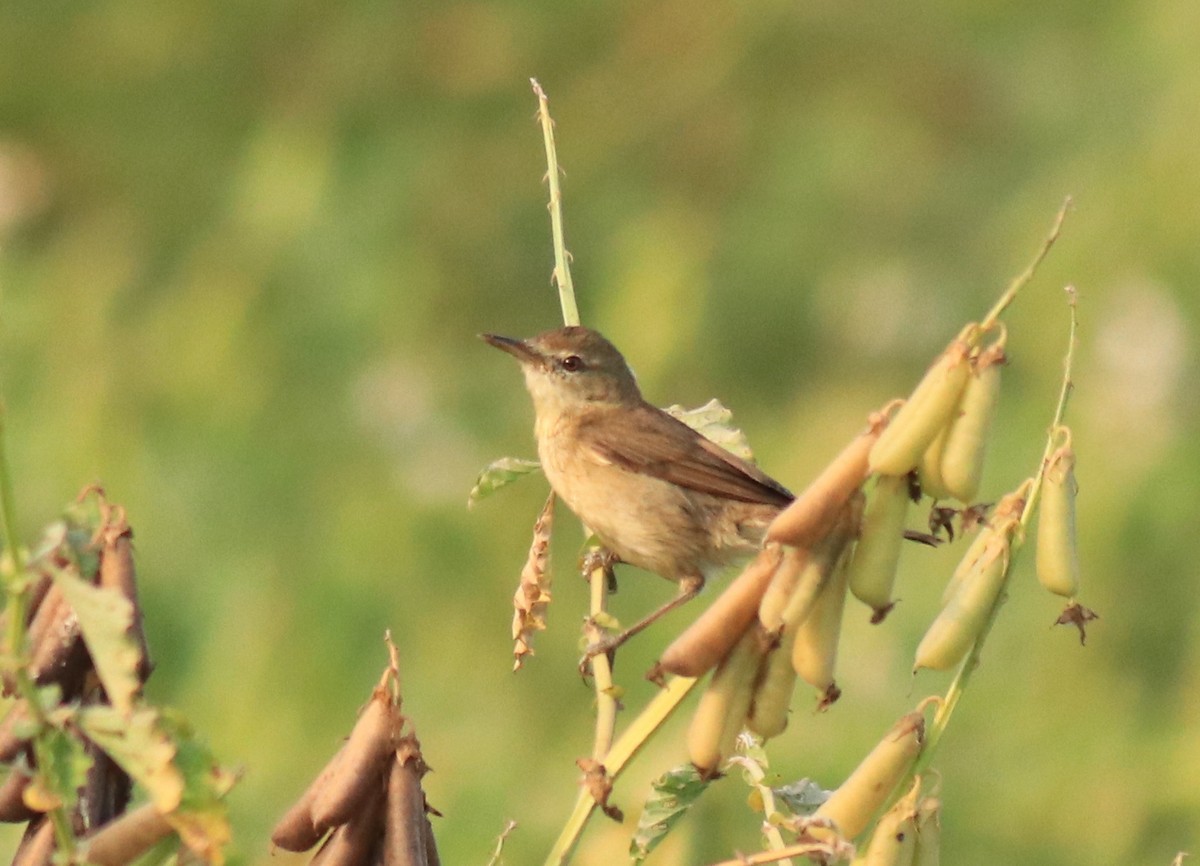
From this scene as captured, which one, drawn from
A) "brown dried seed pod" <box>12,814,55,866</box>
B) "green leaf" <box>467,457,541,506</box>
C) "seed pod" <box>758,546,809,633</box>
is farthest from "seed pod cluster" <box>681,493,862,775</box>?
"green leaf" <box>467,457,541,506</box>

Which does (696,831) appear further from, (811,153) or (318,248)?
(811,153)

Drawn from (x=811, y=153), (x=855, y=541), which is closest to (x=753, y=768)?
(x=855, y=541)

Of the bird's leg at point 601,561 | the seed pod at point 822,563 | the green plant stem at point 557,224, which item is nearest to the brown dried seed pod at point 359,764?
the seed pod at point 822,563

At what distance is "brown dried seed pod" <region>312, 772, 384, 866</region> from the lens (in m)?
2.09

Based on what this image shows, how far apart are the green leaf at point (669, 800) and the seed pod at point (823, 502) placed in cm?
32

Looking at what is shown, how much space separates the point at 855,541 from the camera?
2.15m

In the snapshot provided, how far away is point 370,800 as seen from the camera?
210 cm

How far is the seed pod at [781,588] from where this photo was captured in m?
2.12

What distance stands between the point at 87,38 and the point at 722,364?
417cm

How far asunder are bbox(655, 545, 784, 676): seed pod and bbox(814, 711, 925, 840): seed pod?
7.6 inches

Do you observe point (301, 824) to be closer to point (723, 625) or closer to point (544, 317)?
point (723, 625)

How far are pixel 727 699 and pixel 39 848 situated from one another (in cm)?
73

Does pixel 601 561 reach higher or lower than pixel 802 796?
higher

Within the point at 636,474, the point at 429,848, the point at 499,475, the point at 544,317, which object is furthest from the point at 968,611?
the point at 544,317
